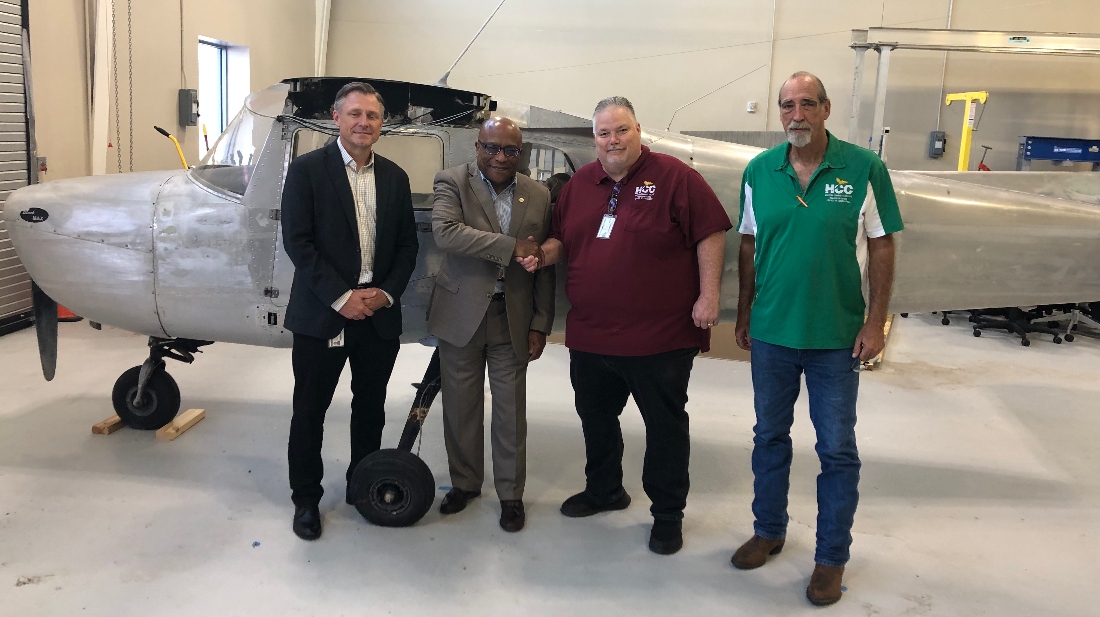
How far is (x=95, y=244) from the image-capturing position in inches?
146

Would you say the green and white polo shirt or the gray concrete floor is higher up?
the green and white polo shirt

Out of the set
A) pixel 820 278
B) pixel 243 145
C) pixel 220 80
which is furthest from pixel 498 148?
pixel 220 80

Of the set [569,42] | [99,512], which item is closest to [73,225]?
[99,512]

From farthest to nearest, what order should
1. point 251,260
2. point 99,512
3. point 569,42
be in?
point 569,42
point 251,260
point 99,512

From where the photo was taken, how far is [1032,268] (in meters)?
3.45

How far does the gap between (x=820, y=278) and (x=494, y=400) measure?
56.6 inches

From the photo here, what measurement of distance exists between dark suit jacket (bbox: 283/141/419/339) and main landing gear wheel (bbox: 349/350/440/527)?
0.56 meters

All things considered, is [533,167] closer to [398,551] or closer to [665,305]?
[665,305]

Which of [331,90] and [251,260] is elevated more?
[331,90]

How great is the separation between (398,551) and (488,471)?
0.93 metres

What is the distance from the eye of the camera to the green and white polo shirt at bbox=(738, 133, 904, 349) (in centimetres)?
256

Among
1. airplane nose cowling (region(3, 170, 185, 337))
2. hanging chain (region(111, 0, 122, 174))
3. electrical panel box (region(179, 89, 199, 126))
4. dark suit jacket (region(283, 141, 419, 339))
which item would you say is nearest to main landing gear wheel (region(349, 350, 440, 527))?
dark suit jacket (region(283, 141, 419, 339))

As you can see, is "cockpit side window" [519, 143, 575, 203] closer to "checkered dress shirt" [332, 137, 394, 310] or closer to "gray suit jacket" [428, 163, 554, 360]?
"gray suit jacket" [428, 163, 554, 360]

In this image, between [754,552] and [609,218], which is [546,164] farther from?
[754,552]
